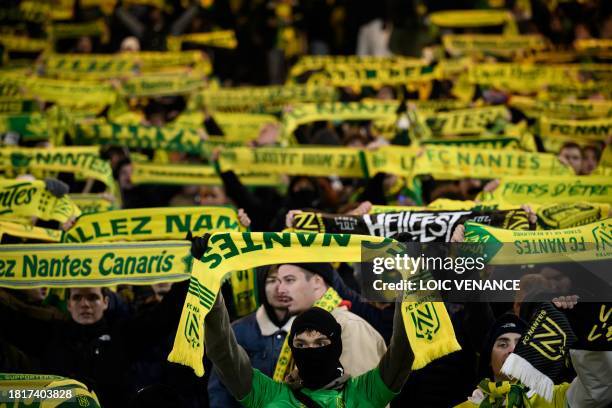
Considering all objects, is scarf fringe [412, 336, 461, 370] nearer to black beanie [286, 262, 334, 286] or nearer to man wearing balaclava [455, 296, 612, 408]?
man wearing balaclava [455, 296, 612, 408]

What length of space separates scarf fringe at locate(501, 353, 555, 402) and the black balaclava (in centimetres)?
81

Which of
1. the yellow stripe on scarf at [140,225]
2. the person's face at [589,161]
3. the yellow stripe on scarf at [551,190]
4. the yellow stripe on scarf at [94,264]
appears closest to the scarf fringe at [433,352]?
the yellow stripe on scarf at [94,264]

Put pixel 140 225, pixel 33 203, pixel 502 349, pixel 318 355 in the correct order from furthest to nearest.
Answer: pixel 33 203
pixel 140 225
pixel 502 349
pixel 318 355

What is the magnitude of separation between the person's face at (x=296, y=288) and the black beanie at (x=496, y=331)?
101 centimetres

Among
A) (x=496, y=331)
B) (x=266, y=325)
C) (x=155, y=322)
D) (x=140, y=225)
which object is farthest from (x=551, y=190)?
(x=155, y=322)

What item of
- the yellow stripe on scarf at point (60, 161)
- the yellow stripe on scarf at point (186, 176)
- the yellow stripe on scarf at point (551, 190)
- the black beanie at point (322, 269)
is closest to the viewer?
the black beanie at point (322, 269)

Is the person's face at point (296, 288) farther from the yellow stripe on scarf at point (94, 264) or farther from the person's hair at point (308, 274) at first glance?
the yellow stripe on scarf at point (94, 264)

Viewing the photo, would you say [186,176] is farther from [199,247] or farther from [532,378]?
[532,378]

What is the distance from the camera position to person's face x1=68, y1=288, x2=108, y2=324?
22.3 ft

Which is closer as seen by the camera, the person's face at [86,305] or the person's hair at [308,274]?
the person's hair at [308,274]

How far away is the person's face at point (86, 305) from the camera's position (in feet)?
22.3

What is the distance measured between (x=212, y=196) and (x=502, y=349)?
490 cm

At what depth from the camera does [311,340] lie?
5578 mm

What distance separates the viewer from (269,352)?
21.4 ft
